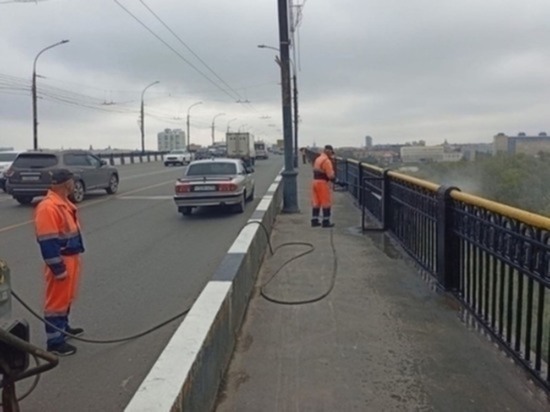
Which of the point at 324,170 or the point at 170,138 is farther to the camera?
the point at 170,138

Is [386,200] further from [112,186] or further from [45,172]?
[112,186]

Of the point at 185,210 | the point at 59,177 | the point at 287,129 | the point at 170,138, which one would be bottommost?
the point at 185,210

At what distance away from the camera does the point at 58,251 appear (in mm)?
4824

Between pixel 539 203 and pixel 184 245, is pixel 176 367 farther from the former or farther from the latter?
pixel 539 203

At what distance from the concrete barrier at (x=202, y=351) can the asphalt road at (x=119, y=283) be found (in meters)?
0.74

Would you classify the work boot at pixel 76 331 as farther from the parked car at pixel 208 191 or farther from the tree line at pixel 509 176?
the parked car at pixel 208 191

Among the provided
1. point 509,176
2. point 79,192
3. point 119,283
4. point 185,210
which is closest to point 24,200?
point 79,192

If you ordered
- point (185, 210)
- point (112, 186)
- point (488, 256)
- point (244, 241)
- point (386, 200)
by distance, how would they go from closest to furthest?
point (488, 256) → point (244, 241) → point (386, 200) → point (185, 210) → point (112, 186)

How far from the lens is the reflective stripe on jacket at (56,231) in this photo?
4750 mm

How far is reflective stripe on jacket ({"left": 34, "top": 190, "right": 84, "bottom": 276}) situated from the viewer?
4.75 meters

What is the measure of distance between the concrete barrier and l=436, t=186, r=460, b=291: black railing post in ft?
7.23

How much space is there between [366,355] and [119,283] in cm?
418

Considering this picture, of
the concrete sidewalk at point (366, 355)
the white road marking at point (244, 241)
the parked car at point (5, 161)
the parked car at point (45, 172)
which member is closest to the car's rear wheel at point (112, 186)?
the parked car at point (45, 172)

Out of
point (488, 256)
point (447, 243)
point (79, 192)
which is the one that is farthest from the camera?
point (79, 192)
